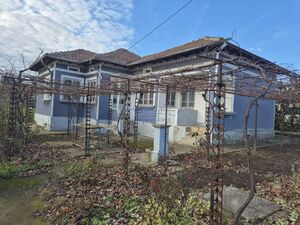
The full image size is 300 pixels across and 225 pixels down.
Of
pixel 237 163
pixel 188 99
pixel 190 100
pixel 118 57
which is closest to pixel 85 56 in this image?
pixel 118 57

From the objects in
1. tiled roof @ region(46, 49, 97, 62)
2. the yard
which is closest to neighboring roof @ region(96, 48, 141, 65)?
tiled roof @ region(46, 49, 97, 62)

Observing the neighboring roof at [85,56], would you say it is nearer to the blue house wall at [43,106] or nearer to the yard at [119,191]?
the blue house wall at [43,106]

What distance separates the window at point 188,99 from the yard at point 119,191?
→ 5.87 m

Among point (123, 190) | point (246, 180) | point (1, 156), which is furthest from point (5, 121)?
point (246, 180)

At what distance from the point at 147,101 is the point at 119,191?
10170mm

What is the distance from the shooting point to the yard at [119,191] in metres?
3.49

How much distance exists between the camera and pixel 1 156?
6547 millimetres

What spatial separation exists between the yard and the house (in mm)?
4622

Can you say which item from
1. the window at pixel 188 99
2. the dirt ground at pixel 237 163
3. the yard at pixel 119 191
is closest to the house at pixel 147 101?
the window at pixel 188 99

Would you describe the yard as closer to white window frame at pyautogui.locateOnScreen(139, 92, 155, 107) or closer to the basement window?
white window frame at pyautogui.locateOnScreen(139, 92, 155, 107)

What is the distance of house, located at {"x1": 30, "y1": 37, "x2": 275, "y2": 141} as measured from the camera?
11758 millimetres

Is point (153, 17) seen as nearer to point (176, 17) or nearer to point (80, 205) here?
point (176, 17)

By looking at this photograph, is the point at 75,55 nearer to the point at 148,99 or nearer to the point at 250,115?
the point at 148,99

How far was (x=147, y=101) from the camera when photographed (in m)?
14.5
